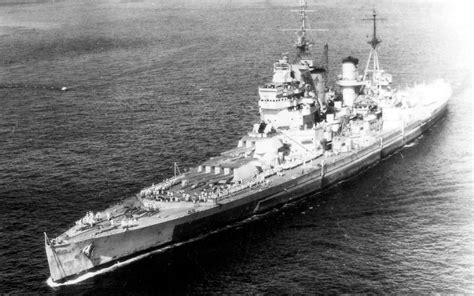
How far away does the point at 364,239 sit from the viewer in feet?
130

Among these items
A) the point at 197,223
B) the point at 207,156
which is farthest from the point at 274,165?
the point at 197,223

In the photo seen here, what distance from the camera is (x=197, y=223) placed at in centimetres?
4031

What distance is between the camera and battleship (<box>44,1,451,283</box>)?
37344 mm

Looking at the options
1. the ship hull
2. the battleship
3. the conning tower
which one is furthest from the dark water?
the conning tower

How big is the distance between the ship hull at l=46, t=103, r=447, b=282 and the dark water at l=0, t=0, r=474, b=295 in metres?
1.09

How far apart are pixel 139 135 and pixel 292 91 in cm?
2053

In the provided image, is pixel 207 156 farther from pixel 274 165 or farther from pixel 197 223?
pixel 197 223

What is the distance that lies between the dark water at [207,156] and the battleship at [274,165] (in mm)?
1342

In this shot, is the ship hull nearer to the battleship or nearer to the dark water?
the battleship

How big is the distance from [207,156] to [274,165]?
10139 mm

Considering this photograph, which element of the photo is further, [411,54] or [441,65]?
[411,54]

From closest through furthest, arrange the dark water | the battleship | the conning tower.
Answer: the dark water → the battleship → the conning tower

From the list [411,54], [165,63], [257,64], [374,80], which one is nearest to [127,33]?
[165,63]

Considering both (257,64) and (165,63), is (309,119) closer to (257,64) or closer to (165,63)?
(257,64)
